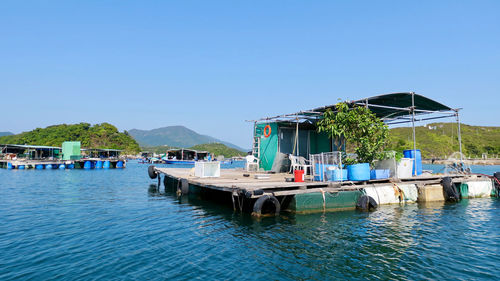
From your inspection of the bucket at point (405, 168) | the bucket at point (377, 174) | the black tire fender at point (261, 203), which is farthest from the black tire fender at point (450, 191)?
the black tire fender at point (261, 203)

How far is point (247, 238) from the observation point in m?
9.30

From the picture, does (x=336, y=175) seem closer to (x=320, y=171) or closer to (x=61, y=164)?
(x=320, y=171)

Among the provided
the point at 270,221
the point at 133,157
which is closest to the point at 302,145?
the point at 270,221

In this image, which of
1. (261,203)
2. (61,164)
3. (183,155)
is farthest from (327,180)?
(183,155)

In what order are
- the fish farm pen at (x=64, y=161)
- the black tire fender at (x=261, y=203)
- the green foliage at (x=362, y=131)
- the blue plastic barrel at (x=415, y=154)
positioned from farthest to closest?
the fish farm pen at (x=64, y=161)
the blue plastic barrel at (x=415, y=154)
the green foliage at (x=362, y=131)
the black tire fender at (x=261, y=203)

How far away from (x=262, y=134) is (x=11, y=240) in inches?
662

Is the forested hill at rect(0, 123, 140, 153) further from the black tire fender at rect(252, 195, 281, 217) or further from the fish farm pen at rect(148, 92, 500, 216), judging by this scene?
the black tire fender at rect(252, 195, 281, 217)

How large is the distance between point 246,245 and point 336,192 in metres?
6.22

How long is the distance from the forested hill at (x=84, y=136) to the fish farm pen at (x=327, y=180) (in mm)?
114490

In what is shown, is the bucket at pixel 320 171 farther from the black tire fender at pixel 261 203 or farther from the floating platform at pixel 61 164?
→ the floating platform at pixel 61 164

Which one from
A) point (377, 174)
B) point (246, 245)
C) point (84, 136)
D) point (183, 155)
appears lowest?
point (246, 245)

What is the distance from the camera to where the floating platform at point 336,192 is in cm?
1225

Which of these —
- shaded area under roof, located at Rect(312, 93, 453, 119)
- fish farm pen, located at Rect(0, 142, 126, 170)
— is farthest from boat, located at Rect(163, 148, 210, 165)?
shaded area under roof, located at Rect(312, 93, 453, 119)

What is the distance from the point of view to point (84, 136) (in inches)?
4820
